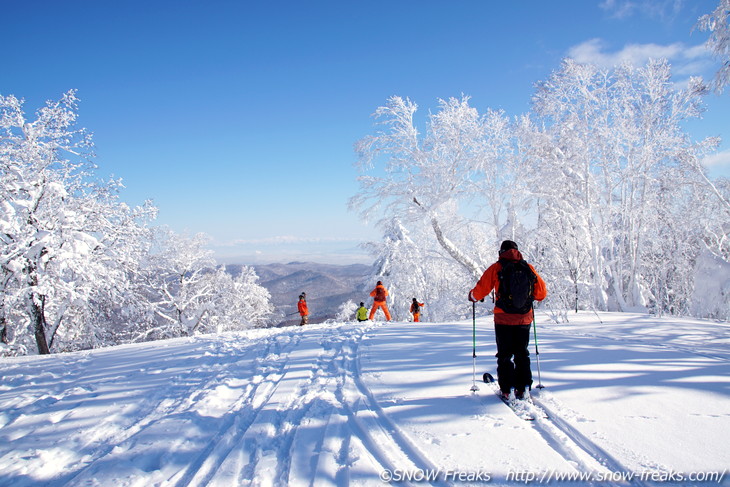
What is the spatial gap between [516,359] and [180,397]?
4.31 meters

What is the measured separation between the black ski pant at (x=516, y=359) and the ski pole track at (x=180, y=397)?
3130 mm

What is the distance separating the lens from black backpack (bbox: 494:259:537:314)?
3.82m

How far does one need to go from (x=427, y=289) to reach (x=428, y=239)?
25.7 feet

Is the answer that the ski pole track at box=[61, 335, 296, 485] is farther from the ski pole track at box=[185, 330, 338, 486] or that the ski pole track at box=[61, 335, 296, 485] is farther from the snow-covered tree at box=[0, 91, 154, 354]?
the snow-covered tree at box=[0, 91, 154, 354]

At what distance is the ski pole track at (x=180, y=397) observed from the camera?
3.21 m

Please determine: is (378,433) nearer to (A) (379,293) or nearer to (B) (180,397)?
(B) (180,397)

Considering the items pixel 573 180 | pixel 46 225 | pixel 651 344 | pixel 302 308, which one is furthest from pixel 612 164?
pixel 46 225

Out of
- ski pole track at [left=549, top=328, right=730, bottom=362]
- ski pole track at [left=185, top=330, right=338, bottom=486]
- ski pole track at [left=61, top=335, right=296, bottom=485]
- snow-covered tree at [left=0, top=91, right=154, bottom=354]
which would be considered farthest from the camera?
snow-covered tree at [left=0, top=91, right=154, bottom=354]

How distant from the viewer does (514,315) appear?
3.92 m

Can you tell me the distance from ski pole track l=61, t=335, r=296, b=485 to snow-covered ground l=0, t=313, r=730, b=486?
0.03m

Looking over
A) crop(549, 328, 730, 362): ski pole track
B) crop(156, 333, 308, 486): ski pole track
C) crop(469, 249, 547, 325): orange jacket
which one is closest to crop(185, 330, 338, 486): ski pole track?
crop(156, 333, 308, 486): ski pole track

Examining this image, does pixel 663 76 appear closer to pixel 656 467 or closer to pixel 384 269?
pixel 656 467

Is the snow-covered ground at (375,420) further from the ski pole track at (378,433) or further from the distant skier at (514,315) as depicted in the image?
the distant skier at (514,315)

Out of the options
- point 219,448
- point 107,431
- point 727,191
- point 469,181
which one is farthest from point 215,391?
point 727,191
